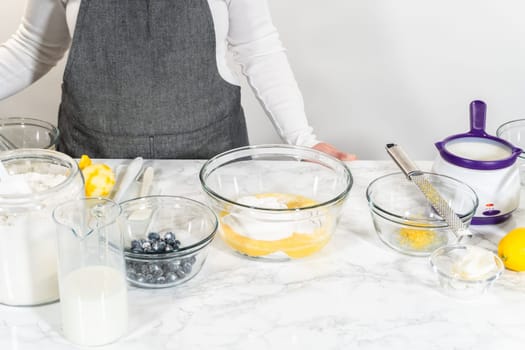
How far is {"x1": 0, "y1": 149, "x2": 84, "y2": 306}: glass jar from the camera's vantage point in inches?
39.9

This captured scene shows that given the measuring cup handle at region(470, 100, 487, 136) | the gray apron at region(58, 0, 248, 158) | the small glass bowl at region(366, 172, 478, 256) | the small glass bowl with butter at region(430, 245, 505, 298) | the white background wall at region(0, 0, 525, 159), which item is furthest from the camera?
the white background wall at region(0, 0, 525, 159)

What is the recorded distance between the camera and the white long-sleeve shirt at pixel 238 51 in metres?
1.68

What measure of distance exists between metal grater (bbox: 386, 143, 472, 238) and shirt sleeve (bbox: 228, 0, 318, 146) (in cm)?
38

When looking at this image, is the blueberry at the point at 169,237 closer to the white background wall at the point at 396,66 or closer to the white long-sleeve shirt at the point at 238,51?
the white long-sleeve shirt at the point at 238,51

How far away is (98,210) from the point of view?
98 cm

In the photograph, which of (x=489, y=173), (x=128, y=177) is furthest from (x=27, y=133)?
(x=489, y=173)

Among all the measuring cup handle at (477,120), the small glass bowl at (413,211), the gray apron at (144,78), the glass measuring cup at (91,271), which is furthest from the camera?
the gray apron at (144,78)

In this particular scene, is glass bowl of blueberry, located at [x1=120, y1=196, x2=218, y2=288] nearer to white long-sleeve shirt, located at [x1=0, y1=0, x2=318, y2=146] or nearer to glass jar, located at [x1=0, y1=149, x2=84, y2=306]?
glass jar, located at [x1=0, y1=149, x2=84, y2=306]

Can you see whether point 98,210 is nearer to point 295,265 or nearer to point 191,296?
point 191,296

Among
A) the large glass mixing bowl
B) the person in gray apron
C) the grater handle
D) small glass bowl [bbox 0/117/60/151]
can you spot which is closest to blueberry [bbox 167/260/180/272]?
the large glass mixing bowl

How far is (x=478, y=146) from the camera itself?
1324 millimetres

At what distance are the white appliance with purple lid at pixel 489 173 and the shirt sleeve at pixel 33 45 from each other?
3.06 ft

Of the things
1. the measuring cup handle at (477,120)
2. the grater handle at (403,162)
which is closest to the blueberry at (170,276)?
the grater handle at (403,162)

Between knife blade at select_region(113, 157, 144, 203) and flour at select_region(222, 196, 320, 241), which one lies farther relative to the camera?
knife blade at select_region(113, 157, 144, 203)
